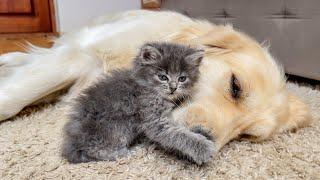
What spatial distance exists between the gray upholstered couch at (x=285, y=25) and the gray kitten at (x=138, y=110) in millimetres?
1168

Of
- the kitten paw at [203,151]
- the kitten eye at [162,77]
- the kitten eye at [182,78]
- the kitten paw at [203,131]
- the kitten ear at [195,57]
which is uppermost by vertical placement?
the kitten ear at [195,57]

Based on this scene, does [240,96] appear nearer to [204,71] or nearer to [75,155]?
[204,71]

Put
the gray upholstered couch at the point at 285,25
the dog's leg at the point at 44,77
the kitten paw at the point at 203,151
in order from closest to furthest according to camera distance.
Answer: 1. the kitten paw at the point at 203,151
2. the dog's leg at the point at 44,77
3. the gray upholstered couch at the point at 285,25

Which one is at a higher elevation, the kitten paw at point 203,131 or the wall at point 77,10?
the wall at point 77,10

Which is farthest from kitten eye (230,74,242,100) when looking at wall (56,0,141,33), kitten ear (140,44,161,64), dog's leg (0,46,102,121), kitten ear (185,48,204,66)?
wall (56,0,141,33)

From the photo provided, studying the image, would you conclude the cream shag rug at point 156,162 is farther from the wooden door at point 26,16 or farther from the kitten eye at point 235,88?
the wooden door at point 26,16

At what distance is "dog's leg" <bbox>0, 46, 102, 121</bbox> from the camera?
4.73 ft

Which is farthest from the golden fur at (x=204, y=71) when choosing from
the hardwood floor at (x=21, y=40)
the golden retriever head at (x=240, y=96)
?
the hardwood floor at (x=21, y=40)

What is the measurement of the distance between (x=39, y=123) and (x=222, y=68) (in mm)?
706

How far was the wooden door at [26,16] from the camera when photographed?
3920mm

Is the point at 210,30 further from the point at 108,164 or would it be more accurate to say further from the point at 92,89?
the point at 108,164

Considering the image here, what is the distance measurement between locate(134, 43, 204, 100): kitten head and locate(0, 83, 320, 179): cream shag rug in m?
0.20

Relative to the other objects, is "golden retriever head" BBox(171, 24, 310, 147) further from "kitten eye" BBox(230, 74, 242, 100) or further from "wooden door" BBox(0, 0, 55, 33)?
"wooden door" BBox(0, 0, 55, 33)

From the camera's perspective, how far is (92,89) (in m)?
1.11
